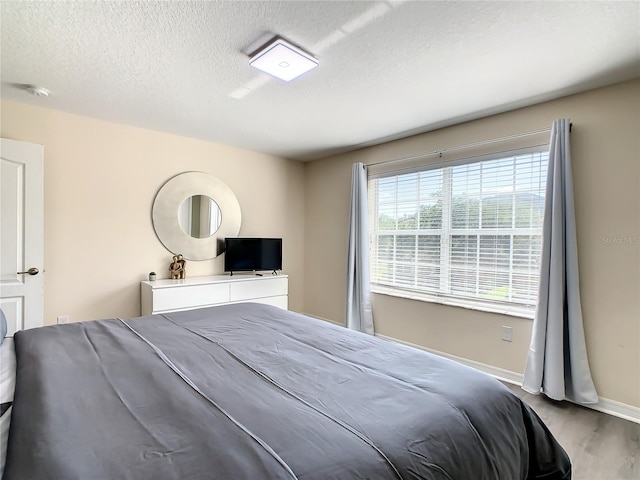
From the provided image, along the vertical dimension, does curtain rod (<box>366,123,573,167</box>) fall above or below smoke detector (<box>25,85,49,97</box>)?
below

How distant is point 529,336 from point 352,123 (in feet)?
8.29

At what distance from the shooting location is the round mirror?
391 cm

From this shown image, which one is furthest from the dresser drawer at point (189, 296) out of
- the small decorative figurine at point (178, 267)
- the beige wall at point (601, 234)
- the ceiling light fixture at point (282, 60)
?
the beige wall at point (601, 234)

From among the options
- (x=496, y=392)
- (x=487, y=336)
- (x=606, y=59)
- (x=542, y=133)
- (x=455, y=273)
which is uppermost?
(x=606, y=59)

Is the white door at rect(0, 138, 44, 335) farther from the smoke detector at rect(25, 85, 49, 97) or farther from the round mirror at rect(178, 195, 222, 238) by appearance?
the round mirror at rect(178, 195, 222, 238)

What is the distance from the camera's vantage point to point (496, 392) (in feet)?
4.27

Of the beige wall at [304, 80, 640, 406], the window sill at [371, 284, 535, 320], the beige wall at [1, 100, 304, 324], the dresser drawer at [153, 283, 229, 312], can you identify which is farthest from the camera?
the dresser drawer at [153, 283, 229, 312]

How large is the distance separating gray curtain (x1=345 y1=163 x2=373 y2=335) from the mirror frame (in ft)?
4.95

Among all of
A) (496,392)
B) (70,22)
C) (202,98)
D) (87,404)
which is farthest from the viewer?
(202,98)

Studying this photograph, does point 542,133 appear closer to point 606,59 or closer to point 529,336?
point 606,59

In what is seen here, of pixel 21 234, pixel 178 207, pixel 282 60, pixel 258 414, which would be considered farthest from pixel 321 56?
pixel 21 234

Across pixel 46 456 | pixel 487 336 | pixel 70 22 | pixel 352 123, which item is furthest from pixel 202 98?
pixel 487 336

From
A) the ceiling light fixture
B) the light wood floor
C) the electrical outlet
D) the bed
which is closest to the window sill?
the electrical outlet

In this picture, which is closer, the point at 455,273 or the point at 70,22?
the point at 70,22
